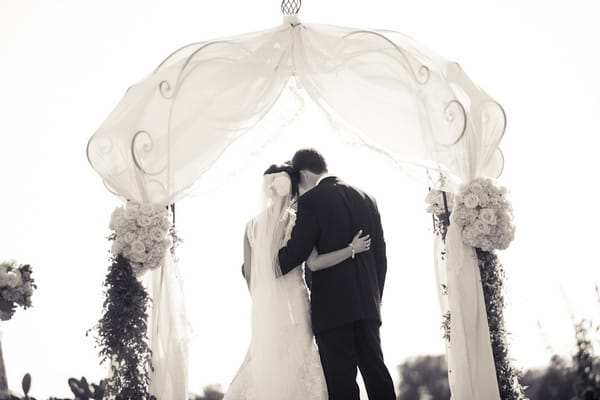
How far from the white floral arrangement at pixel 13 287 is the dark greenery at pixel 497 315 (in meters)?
3.42

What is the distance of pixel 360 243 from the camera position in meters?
5.48

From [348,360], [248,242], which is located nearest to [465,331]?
[348,360]

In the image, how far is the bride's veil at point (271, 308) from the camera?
5.60m

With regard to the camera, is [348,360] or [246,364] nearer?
[348,360]

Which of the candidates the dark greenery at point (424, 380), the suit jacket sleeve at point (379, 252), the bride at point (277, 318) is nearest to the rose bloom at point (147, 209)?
the bride at point (277, 318)

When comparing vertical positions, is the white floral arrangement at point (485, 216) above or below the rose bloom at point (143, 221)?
below

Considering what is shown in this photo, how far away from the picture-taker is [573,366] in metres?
3.22

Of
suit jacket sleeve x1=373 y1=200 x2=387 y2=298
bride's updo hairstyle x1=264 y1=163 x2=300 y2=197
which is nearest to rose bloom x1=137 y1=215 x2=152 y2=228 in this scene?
bride's updo hairstyle x1=264 y1=163 x2=300 y2=197

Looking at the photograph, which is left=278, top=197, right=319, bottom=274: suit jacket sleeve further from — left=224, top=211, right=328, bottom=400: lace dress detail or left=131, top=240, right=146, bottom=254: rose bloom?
left=131, top=240, right=146, bottom=254: rose bloom

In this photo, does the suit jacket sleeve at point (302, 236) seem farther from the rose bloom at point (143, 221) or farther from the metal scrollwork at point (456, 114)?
the metal scrollwork at point (456, 114)

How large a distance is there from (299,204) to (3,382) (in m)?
2.39

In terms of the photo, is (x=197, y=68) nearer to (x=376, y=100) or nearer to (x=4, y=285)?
(x=376, y=100)

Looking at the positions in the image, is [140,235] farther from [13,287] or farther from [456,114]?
[456,114]

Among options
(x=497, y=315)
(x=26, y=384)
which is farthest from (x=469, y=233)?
(x=26, y=384)
